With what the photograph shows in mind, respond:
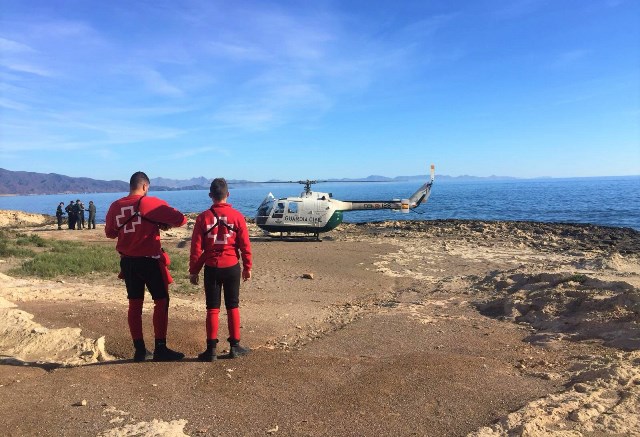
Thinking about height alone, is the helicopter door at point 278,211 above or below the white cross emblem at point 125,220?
below

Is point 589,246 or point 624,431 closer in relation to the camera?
point 624,431

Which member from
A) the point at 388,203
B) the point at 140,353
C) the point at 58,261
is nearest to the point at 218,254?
the point at 140,353

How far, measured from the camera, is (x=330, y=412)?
3.80 meters

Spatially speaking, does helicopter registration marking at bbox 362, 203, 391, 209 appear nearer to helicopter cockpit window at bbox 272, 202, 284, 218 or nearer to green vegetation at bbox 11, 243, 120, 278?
helicopter cockpit window at bbox 272, 202, 284, 218

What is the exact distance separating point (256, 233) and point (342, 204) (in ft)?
20.8

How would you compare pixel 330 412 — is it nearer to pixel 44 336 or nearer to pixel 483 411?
pixel 483 411

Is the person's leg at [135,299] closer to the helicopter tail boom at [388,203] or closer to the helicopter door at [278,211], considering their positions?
the helicopter door at [278,211]

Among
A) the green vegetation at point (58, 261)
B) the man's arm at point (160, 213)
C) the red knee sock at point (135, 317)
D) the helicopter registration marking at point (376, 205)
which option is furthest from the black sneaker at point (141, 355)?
the helicopter registration marking at point (376, 205)

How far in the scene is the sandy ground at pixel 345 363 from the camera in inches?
142

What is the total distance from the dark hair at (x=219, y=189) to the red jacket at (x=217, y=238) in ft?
0.34

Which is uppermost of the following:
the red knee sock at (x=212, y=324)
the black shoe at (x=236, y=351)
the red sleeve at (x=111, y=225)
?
the red sleeve at (x=111, y=225)

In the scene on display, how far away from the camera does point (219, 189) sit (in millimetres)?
5168

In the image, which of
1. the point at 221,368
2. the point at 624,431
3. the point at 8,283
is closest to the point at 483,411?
the point at 624,431

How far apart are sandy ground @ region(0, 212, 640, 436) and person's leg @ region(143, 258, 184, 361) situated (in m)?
0.28
